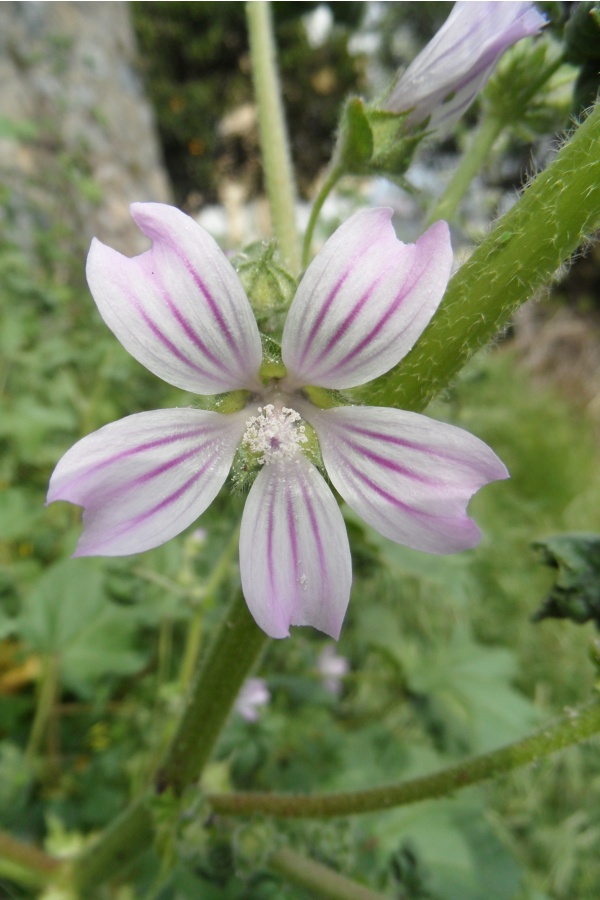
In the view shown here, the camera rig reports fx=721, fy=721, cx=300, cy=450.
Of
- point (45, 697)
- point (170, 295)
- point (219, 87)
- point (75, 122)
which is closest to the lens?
point (170, 295)

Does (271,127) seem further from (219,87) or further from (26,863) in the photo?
(219,87)

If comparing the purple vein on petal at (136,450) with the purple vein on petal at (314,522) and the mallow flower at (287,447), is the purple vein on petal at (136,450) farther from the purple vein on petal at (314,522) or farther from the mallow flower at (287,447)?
the purple vein on petal at (314,522)

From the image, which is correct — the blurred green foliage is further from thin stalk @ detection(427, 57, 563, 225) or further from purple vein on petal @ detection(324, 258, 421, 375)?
purple vein on petal @ detection(324, 258, 421, 375)

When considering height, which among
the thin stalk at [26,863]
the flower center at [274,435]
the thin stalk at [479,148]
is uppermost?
the thin stalk at [479,148]

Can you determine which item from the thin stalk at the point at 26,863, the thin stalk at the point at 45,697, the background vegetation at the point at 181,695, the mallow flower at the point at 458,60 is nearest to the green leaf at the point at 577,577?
the background vegetation at the point at 181,695

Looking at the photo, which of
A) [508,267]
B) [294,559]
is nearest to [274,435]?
[294,559]

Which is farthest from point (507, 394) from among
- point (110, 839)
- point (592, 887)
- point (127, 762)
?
point (110, 839)

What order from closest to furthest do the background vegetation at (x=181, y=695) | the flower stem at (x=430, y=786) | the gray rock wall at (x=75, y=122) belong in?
the flower stem at (x=430, y=786), the background vegetation at (x=181, y=695), the gray rock wall at (x=75, y=122)
